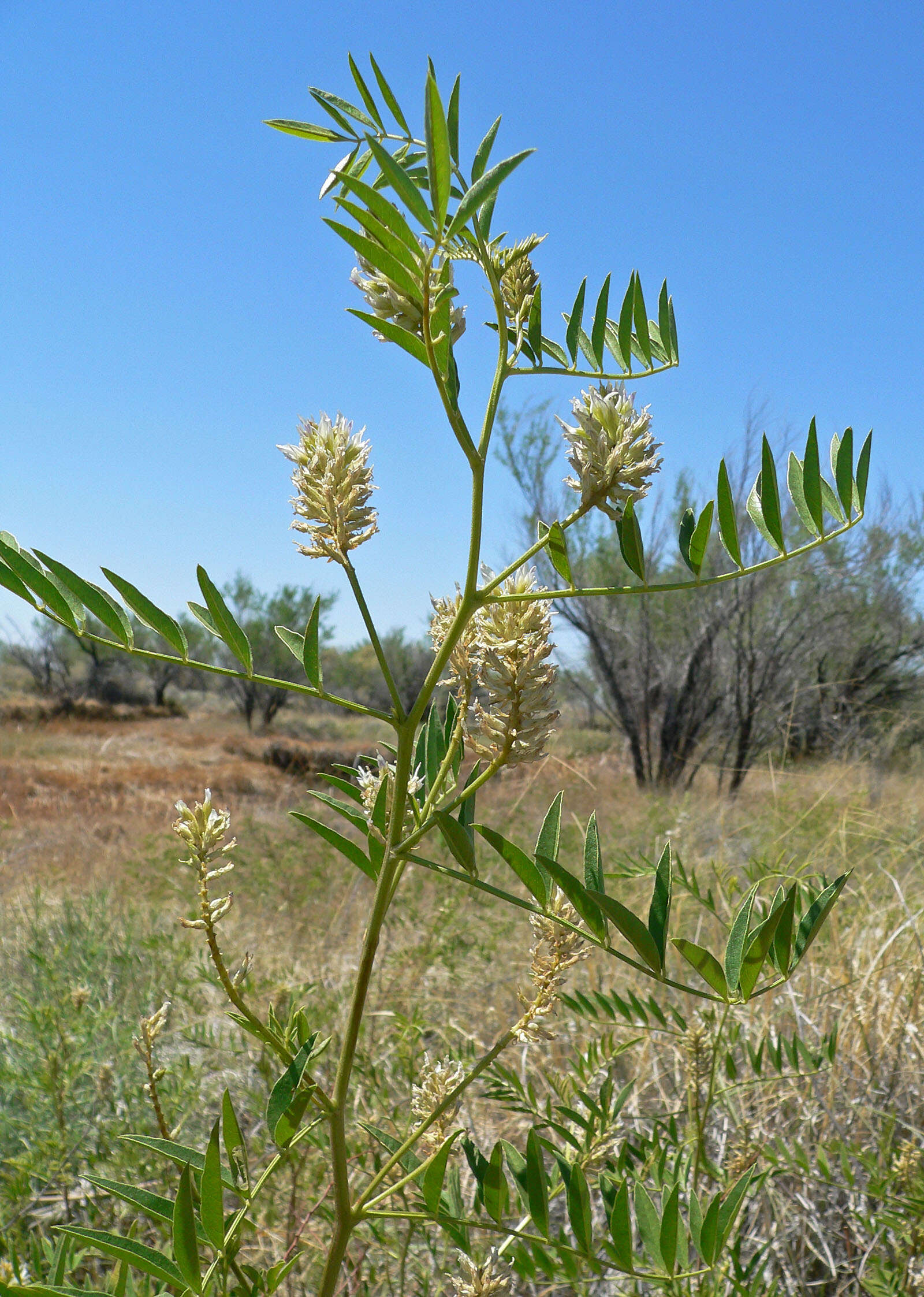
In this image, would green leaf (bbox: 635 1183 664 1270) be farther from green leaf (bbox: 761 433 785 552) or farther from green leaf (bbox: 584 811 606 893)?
green leaf (bbox: 761 433 785 552)

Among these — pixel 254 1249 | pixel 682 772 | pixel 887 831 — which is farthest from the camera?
pixel 682 772

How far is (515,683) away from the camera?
563 mm

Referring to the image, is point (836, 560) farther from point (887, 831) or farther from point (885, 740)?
point (887, 831)

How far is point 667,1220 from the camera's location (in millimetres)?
668

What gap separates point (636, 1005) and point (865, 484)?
0.74m

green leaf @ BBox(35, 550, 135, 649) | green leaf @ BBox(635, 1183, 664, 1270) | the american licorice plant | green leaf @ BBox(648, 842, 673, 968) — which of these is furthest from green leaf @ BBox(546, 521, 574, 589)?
green leaf @ BBox(635, 1183, 664, 1270)

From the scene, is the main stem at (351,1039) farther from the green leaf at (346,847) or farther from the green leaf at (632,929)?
the green leaf at (632,929)

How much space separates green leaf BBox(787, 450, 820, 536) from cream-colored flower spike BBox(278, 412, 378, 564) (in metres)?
0.34

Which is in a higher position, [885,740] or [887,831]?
[885,740]

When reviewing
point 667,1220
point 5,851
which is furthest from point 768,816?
point 5,851

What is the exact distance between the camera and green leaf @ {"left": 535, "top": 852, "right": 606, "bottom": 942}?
1.69 feet

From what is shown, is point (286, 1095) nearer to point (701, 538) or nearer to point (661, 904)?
point (661, 904)

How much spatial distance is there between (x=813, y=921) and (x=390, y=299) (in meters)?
0.53

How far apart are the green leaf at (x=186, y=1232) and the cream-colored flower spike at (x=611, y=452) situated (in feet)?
1.67
